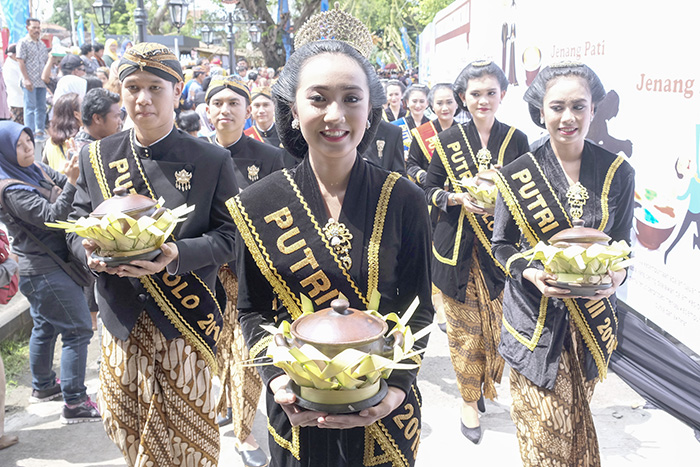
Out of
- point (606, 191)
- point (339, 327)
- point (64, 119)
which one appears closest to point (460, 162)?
point (606, 191)

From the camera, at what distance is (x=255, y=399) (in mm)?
3936

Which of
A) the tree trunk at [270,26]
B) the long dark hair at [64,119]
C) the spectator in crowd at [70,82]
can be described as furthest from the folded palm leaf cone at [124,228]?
the tree trunk at [270,26]

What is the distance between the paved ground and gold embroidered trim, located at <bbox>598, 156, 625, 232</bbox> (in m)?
1.62

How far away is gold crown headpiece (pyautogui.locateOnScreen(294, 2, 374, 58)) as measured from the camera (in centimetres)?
222

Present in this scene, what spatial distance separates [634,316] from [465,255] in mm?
1336

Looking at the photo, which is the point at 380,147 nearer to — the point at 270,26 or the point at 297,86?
the point at 297,86

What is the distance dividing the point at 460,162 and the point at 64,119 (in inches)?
120

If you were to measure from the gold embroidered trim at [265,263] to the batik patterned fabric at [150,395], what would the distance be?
107 centimetres

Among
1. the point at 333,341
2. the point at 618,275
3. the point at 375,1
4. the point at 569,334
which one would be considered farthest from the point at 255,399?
the point at 375,1

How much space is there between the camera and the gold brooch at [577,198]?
2998 millimetres

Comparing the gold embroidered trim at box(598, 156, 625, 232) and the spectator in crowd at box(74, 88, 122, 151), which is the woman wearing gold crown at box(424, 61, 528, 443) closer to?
the gold embroidered trim at box(598, 156, 625, 232)

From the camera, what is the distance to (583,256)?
8.34 feet

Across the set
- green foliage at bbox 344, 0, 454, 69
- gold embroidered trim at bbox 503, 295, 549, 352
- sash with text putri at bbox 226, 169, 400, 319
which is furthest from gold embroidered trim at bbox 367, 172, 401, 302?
green foliage at bbox 344, 0, 454, 69

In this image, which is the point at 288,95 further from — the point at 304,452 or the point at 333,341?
the point at 304,452
